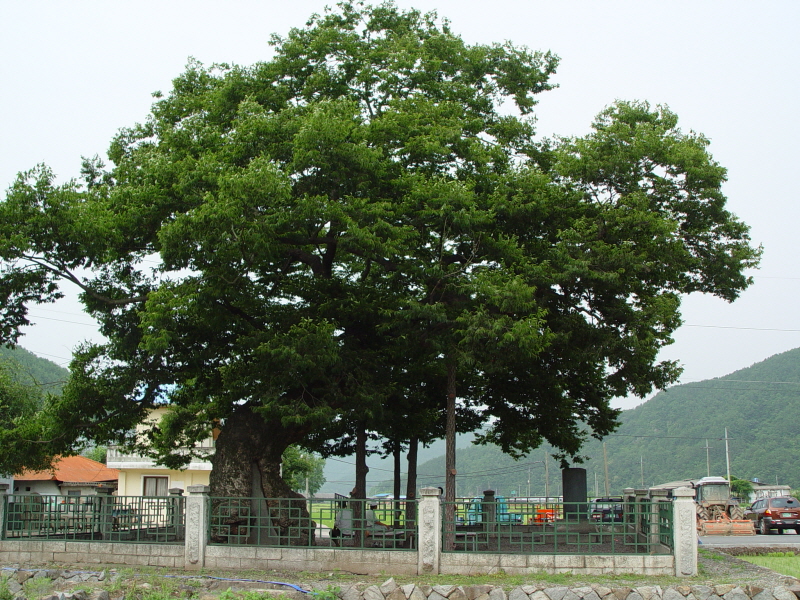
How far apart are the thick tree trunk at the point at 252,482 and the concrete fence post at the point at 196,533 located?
43 centimetres

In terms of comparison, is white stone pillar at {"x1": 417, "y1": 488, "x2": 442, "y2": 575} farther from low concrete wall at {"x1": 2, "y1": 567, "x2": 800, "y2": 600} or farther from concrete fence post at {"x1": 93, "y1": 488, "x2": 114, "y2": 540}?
concrete fence post at {"x1": 93, "y1": 488, "x2": 114, "y2": 540}

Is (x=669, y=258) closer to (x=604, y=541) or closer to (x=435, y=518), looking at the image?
(x=604, y=541)

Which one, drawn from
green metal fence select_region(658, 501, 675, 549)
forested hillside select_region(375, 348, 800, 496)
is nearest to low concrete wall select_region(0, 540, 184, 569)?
green metal fence select_region(658, 501, 675, 549)

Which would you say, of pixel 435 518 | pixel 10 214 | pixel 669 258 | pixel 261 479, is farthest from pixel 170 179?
pixel 669 258

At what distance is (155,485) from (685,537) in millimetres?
34457

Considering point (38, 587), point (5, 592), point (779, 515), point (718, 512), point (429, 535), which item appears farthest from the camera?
point (718, 512)

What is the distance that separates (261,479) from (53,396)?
5.44m

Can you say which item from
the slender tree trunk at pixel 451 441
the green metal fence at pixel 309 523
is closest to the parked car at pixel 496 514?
the slender tree trunk at pixel 451 441

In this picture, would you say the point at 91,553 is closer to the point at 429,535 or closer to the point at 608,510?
the point at 429,535

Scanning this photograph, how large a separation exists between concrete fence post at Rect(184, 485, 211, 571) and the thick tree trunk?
1.42 ft

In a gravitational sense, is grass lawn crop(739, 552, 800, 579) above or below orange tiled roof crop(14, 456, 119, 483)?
below

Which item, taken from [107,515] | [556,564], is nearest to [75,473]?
[107,515]

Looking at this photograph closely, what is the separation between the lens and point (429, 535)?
1466 cm

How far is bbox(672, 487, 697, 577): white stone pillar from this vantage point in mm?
14203
